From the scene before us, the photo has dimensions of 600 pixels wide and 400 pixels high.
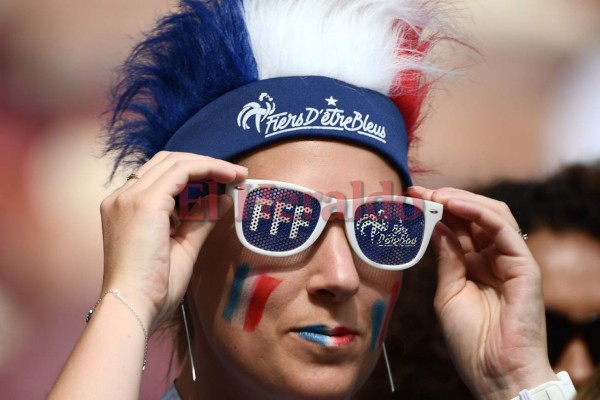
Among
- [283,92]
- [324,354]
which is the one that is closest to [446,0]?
[283,92]

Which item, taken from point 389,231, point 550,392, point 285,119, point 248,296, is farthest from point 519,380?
point 285,119

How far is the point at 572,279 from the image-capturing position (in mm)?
3438

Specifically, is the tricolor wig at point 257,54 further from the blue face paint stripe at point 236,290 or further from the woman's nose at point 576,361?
the woman's nose at point 576,361

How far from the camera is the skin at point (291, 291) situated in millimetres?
2217

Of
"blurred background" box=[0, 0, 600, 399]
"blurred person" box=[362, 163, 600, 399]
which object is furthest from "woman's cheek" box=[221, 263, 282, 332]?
"blurred background" box=[0, 0, 600, 399]

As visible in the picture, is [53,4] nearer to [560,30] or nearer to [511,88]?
[511,88]

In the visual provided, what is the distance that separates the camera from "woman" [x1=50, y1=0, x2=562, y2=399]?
7.72 ft

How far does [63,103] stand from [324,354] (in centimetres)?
306

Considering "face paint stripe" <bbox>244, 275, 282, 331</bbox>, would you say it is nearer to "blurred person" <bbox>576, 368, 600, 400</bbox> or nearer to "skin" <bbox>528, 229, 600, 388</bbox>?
"blurred person" <bbox>576, 368, 600, 400</bbox>

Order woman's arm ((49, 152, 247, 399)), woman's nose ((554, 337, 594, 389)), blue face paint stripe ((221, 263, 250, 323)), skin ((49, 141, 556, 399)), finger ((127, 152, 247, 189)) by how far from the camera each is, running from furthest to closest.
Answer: woman's nose ((554, 337, 594, 389)) → blue face paint stripe ((221, 263, 250, 323)) → finger ((127, 152, 247, 189)) → skin ((49, 141, 556, 399)) → woman's arm ((49, 152, 247, 399))

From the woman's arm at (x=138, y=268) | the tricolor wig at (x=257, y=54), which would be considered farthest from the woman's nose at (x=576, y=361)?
the woman's arm at (x=138, y=268)

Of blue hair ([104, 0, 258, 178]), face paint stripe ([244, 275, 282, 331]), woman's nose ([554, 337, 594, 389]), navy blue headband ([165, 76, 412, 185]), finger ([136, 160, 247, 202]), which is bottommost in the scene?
woman's nose ([554, 337, 594, 389])

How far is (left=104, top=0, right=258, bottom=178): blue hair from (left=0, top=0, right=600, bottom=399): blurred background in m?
1.70

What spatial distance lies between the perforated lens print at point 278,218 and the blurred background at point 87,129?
1780 mm
